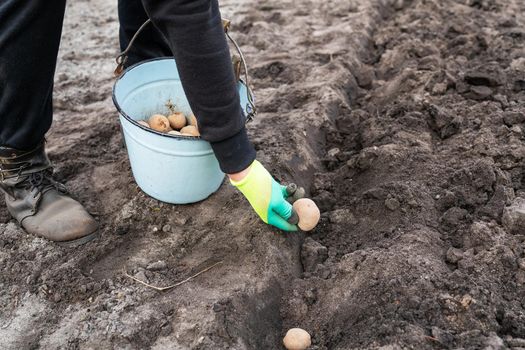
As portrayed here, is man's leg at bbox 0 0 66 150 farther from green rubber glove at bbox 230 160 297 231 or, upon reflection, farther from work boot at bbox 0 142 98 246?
green rubber glove at bbox 230 160 297 231

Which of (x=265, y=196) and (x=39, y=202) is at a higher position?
(x=265, y=196)

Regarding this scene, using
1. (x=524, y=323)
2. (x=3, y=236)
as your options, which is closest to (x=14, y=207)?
(x=3, y=236)

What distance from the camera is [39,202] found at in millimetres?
2334

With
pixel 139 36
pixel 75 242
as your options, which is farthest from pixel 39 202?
pixel 139 36

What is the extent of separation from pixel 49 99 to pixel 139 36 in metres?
0.59

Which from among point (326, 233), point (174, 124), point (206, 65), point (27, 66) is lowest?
point (326, 233)

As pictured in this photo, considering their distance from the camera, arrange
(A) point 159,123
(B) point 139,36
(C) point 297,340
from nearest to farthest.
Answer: (C) point 297,340, (A) point 159,123, (B) point 139,36

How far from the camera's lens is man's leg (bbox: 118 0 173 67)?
2498 millimetres

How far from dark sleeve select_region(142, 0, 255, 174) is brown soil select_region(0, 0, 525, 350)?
0.57 meters

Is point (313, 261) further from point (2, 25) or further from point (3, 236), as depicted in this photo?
point (2, 25)

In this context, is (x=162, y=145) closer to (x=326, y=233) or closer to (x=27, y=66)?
(x=27, y=66)

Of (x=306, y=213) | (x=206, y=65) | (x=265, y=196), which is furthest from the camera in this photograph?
(x=306, y=213)

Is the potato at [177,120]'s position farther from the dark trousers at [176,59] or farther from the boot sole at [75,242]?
A: the boot sole at [75,242]

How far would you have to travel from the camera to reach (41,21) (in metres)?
2.00
